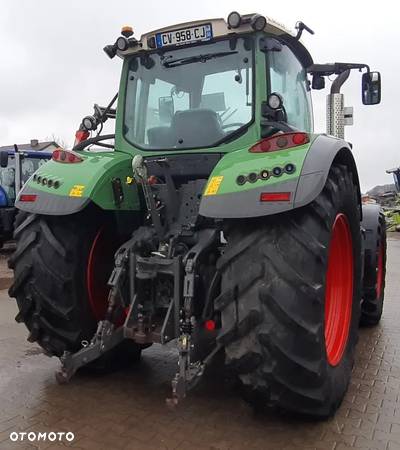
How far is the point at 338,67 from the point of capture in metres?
4.64

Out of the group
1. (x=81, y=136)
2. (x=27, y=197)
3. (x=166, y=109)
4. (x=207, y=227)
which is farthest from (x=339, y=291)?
(x=81, y=136)

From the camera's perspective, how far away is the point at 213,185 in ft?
9.25

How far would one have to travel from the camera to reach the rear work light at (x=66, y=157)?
360 cm

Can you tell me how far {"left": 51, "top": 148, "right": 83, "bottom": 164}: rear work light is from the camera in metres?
3.60

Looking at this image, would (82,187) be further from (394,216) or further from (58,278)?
(394,216)

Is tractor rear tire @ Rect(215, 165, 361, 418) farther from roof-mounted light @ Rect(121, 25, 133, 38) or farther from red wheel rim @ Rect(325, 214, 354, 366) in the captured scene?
roof-mounted light @ Rect(121, 25, 133, 38)

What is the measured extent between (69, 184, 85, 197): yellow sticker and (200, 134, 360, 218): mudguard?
0.90 meters

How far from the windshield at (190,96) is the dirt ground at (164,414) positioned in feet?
5.57

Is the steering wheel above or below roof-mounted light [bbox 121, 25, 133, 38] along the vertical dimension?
below

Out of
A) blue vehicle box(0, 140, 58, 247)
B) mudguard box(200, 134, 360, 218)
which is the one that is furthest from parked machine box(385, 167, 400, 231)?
mudguard box(200, 134, 360, 218)

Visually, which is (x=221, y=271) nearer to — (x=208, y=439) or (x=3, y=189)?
(x=208, y=439)

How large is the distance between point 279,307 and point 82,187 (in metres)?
1.49

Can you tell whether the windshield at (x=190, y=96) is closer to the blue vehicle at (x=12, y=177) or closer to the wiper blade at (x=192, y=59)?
the wiper blade at (x=192, y=59)

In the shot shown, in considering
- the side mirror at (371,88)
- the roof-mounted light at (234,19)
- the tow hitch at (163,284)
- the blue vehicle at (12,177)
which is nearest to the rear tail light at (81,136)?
the tow hitch at (163,284)
